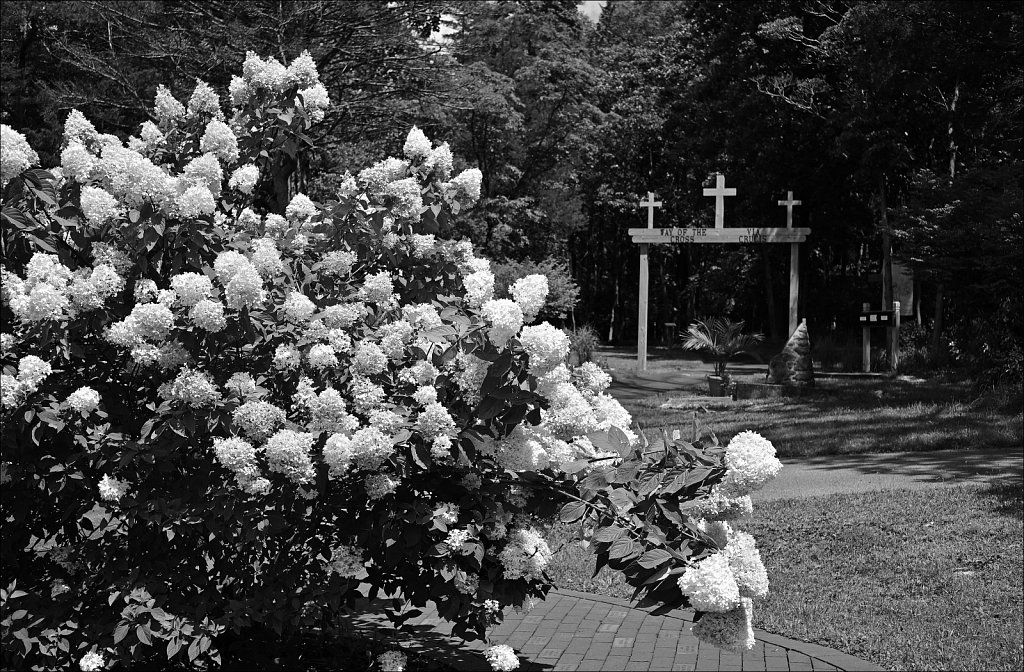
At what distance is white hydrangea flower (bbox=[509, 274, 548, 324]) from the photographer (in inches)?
135

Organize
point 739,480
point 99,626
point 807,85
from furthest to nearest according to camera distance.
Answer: point 807,85
point 99,626
point 739,480

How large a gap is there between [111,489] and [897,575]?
4.78 m

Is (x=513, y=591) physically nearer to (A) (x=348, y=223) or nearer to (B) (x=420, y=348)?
(B) (x=420, y=348)

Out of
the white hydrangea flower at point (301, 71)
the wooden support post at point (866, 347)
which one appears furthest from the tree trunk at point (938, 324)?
the white hydrangea flower at point (301, 71)

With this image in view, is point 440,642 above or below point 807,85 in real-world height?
below

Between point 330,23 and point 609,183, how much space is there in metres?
26.4

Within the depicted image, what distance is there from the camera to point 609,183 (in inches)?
1555

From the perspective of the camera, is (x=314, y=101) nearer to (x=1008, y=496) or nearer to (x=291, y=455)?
(x=291, y=455)

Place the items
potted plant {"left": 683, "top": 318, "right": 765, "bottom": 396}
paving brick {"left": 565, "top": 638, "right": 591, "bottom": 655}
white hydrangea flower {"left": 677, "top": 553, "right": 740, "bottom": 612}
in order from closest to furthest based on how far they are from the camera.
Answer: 1. white hydrangea flower {"left": 677, "top": 553, "right": 740, "bottom": 612}
2. paving brick {"left": 565, "top": 638, "right": 591, "bottom": 655}
3. potted plant {"left": 683, "top": 318, "right": 765, "bottom": 396}

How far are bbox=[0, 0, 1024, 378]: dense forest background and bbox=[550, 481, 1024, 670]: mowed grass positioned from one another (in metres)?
3.89

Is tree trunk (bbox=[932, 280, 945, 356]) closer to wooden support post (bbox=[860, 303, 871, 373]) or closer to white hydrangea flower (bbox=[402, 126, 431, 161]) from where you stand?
wooden support post (bbox=[860, 303, 871, 373])

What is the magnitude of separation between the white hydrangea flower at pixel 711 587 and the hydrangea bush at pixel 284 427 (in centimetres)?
10

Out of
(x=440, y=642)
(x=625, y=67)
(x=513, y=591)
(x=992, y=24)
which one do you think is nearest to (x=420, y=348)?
(x=513, y=591)

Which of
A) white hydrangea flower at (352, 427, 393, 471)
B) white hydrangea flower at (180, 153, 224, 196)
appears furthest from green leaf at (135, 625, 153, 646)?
white hydrangea flower at (180, 153, 224, 196)
